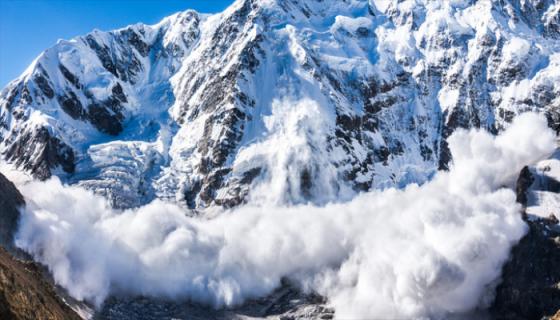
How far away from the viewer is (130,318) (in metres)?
200

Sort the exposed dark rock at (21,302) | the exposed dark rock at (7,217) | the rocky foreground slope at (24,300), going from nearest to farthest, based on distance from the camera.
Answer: the exposed dark rock at (21,302) < the rocky foreground slope at (24,300) < the exposed dark rock at (7,217)

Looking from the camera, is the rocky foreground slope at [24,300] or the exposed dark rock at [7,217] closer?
the rocky foreground slope at [24,300]

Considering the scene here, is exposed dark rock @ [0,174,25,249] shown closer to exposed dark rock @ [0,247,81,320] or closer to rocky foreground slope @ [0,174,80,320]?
rocky foreground slope @ [0,174,80,320]

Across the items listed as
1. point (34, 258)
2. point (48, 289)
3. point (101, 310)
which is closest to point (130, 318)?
point (101, 310)

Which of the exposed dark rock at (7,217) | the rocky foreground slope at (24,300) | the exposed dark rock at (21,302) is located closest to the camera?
the exposed dark rock at (21,302)

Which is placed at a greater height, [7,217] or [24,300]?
[7,217]

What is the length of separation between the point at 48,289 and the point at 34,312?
55.1ft

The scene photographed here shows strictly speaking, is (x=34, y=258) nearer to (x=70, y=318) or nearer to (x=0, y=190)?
(x=0, y=190)

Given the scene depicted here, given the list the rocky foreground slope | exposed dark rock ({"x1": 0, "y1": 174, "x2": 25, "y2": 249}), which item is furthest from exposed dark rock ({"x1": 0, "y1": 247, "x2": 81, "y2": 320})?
exposed dark rock ({"x1": 0, "y1": 174, "x2": 25, "y2": 249})

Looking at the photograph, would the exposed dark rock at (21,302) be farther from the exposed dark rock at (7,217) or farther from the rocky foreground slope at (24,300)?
the exposed dark rock at (7,217)

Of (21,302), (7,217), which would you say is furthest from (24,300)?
(7,217)

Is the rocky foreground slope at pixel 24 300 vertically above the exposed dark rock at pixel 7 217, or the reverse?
the exposed dark rock at pixel 7 217

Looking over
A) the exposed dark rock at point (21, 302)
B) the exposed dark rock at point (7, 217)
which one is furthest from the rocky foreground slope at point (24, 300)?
the exposed dark rock at point (7, 217)

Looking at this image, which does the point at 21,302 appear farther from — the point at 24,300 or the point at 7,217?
the point at 7,217
